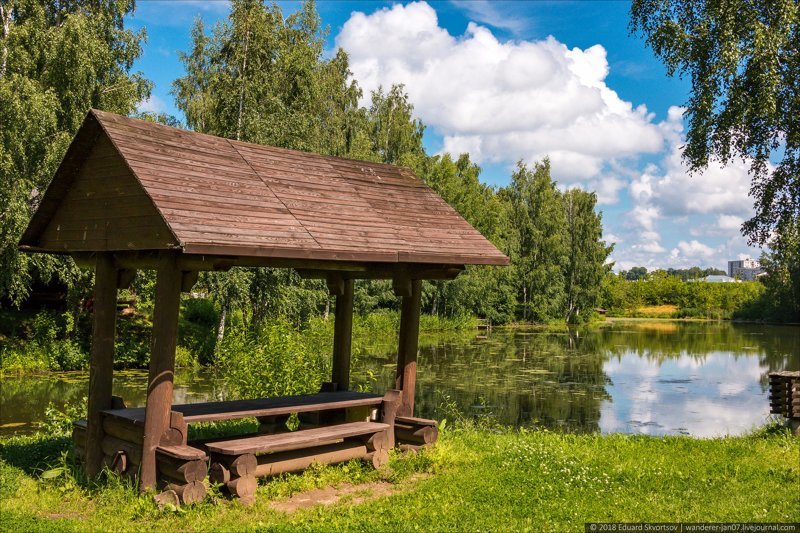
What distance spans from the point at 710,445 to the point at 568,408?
6785mm

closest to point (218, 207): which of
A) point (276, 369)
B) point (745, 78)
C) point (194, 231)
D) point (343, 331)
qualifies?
point (194, 231)

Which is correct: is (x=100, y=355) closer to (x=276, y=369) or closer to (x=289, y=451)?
(x=289, y=451)

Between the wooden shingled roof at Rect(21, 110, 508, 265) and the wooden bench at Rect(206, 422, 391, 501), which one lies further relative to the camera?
the wooden bench at Rect(206, 422, 391, 501)

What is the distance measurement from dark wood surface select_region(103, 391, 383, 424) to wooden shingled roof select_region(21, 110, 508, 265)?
68.1 inches

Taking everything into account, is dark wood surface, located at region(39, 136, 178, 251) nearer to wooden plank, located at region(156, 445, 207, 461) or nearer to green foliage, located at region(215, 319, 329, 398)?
wooden plank, located at region(156, 445, 207, 461)

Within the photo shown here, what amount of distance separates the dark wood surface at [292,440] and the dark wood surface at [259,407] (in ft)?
0.84

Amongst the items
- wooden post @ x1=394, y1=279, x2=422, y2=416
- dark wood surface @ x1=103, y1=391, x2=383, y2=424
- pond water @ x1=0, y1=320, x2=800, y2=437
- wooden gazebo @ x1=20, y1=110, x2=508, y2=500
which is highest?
wooden gazebo @ x1=20, y1=110, x2=508, y2=500

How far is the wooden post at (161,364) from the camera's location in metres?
6.35

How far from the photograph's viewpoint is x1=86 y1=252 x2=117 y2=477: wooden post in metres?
7.09

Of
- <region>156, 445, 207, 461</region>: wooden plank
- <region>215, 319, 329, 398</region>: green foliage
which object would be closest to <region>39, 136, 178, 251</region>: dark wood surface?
<region>156, 445, 207, 461</region>: wooden plank

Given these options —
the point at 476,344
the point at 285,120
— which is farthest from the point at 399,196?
the point at 476,344

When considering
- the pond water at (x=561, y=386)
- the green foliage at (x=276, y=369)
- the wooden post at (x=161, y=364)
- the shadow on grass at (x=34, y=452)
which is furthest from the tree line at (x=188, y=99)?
the wooden post at (x=161, y=364)

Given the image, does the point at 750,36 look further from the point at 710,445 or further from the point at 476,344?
the point at 476,344

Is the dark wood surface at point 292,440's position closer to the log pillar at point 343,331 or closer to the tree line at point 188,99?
the log pillar at point 343,331
